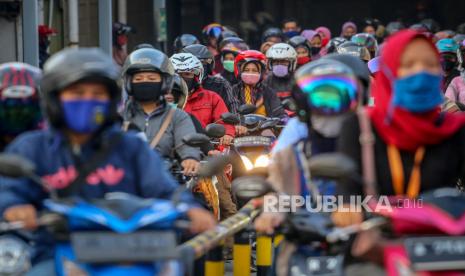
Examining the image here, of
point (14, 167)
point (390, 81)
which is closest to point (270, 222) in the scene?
point (390, 81)

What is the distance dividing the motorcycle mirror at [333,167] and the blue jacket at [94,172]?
2.44 ft

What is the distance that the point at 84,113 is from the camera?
720 centimetres

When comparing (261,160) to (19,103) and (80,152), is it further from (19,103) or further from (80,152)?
(80,152)

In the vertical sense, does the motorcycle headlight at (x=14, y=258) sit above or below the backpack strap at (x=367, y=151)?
below

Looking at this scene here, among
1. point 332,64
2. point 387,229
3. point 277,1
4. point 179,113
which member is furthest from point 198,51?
point 277,1

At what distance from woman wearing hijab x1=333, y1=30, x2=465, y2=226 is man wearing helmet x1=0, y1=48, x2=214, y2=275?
811mm

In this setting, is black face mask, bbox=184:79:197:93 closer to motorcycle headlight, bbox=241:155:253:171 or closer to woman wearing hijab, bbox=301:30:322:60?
motorcycle headlight, bbox=241:155:253:171

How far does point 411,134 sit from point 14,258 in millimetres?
2049

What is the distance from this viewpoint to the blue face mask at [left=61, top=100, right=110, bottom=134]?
23.6ft

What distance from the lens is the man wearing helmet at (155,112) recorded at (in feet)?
38.3

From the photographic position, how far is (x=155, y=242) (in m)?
6.71

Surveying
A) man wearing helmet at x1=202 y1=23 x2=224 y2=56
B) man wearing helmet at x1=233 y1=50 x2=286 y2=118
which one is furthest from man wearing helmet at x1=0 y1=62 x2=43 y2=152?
man wearing helmet at x1=202 y1=23 x2=224 y2=56

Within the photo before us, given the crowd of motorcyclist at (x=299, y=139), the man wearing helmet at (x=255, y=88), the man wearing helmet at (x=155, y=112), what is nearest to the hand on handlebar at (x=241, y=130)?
the man wearing helmet at (x=255, y=88)

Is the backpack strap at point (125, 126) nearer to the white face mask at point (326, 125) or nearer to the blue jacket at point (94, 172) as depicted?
the white face mask at point (326, 125)
